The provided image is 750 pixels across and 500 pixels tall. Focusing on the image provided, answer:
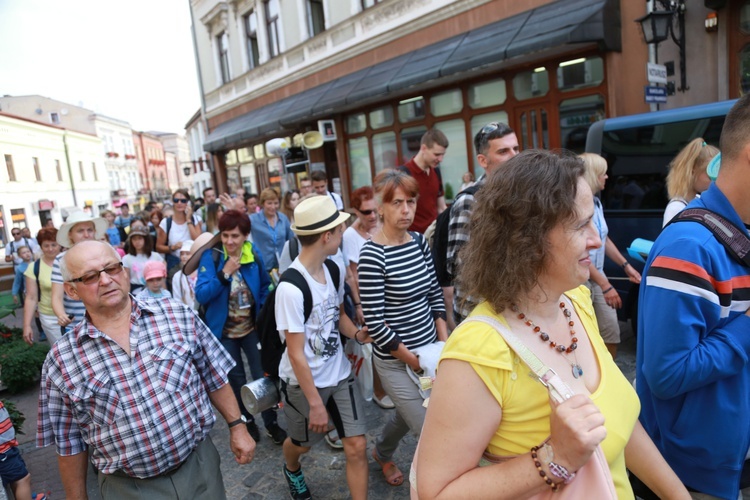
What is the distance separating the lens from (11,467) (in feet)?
9.48

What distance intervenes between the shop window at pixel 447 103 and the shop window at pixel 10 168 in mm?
8372

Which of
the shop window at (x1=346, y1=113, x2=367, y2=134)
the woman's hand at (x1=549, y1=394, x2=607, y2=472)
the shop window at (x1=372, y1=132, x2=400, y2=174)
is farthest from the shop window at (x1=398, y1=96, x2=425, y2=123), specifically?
the woman's hand at (x1=549, y1=394, x2=607, y2=472)

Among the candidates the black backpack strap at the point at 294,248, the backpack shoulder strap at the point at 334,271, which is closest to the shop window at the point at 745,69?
the black backpack strap at the point at 294,248

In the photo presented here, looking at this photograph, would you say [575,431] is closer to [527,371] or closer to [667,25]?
[527,371]

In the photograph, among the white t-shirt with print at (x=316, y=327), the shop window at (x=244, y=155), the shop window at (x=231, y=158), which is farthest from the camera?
the shop window at (x=231, y=158)

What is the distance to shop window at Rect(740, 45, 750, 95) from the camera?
6.82 meters

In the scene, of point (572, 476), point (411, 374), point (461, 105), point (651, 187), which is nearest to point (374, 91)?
point (461, 105)

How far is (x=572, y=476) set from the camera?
113 centimetres

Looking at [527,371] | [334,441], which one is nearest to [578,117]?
[334,441]

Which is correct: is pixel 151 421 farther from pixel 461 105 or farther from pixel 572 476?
pixel 461 105

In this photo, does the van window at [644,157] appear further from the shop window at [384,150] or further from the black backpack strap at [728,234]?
the shop window at [384,150]

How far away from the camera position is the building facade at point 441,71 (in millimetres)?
7402

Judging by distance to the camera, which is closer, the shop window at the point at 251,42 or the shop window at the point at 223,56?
the shop window at the point at 251,42

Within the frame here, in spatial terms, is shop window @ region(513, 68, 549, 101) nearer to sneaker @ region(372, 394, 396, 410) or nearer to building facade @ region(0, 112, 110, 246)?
sneaker @ region(372, 394, 396, 410)
